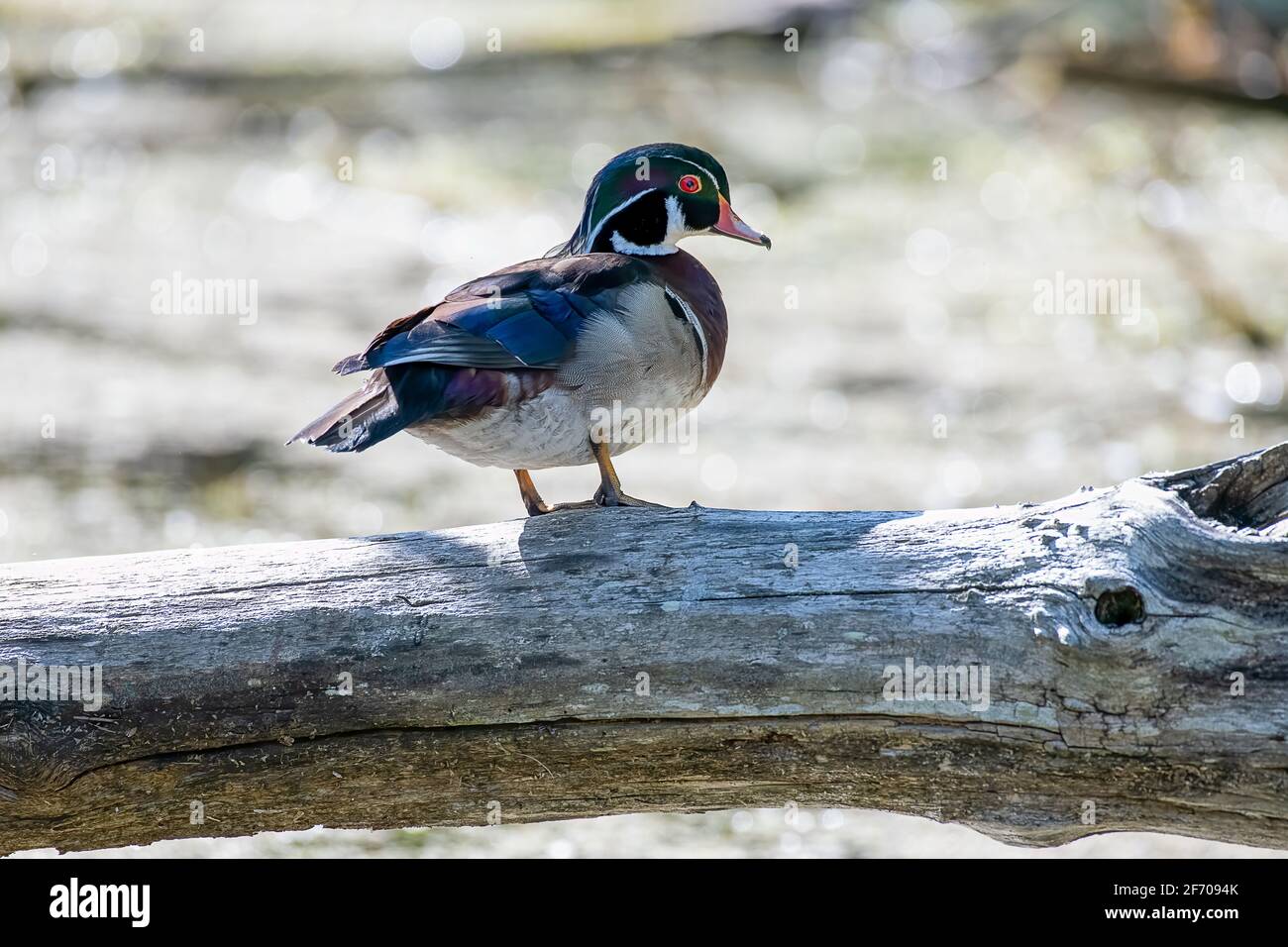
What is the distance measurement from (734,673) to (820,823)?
6.25 feet

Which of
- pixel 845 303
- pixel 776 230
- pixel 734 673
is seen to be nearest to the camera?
pixel 734 673

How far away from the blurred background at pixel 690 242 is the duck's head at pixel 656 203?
1.72 m

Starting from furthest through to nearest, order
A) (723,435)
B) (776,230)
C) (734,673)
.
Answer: (776,230) → (723,435) → (734,673)

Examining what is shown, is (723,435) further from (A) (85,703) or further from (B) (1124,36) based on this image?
(B) (1124,36)

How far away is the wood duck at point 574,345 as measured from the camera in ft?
9.05

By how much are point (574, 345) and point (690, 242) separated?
5390 millimetres

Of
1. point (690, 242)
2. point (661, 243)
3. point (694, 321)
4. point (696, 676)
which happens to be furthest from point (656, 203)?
point (690, 242)

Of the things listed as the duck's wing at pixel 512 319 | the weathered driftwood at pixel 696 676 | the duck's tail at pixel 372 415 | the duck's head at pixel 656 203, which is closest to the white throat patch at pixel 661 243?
the duck's head at pixel 656 203

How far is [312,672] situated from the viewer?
248 centimetres

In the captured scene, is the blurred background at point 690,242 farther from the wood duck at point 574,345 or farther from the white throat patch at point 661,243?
the white throat patch at point 661,243

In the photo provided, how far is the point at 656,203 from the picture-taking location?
317 cm

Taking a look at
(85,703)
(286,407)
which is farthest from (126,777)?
(286,407)

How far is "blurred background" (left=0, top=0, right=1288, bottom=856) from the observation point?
6012 millimetres

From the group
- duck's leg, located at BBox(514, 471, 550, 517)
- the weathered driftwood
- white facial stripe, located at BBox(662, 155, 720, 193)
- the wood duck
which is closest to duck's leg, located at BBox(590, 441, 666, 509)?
the wood duck
